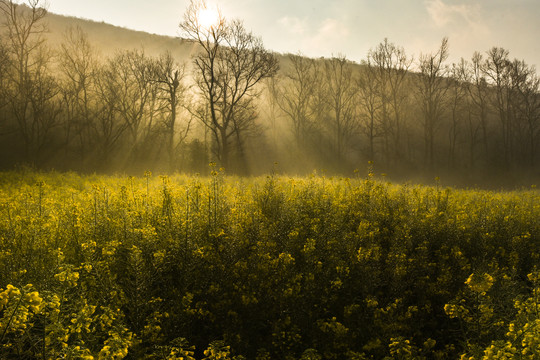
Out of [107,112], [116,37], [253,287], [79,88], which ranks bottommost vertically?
[253,287]

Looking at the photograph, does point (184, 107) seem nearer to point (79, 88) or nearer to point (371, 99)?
point (79, 88)

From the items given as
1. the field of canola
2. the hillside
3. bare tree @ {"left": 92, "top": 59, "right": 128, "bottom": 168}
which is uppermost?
the hillside

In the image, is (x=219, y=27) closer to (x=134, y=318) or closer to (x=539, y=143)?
(x=134, y=318)

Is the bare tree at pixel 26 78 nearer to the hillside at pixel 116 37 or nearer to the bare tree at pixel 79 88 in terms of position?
the bare tree at pixel 79 88

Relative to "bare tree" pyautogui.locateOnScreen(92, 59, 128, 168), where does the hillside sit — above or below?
above

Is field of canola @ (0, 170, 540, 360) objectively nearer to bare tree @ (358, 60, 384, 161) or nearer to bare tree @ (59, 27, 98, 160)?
bare tree @ (59, 27, 98, 160)

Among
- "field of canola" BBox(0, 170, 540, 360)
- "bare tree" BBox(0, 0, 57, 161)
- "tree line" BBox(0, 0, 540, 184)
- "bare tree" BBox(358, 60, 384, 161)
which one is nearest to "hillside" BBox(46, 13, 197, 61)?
"tree line" BBox(0, 0, 540, 184)

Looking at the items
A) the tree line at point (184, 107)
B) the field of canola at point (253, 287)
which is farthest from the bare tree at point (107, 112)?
the field of canola at point (253, 287)

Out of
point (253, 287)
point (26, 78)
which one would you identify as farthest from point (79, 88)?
point (253, 287)

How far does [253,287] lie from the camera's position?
4750 millimetres

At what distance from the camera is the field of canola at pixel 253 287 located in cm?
334

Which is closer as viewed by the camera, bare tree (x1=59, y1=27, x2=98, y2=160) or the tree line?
the tree line

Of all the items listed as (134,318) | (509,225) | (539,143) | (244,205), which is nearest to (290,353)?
(134,318)

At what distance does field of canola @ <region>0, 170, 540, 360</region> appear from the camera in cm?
334
